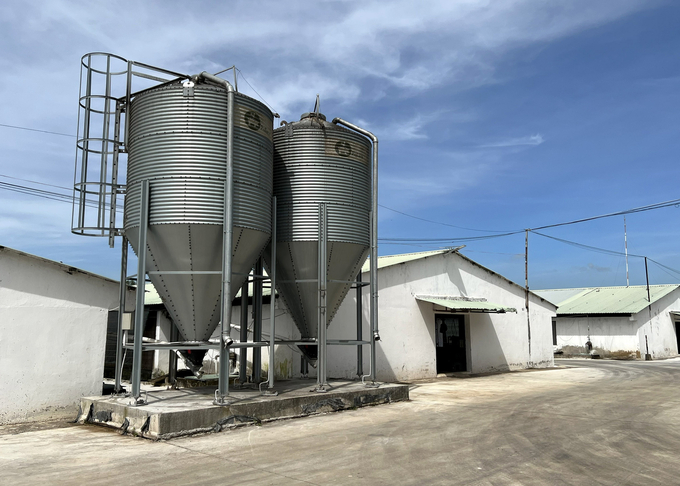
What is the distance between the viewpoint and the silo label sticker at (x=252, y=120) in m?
11.5

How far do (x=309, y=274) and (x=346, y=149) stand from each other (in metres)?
3.28

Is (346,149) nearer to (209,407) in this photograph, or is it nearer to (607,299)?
(209,407)

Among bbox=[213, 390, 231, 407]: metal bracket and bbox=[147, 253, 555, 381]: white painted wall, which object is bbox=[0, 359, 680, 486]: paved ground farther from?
bbox=[147, 253, 555, 381]: white painted wall

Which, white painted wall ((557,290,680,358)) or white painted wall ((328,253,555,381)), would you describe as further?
white painted wall ((557,290,680,358))

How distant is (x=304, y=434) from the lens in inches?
385

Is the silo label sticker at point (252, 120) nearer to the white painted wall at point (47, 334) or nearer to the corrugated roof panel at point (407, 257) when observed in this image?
the white painted wall at point (47, 334)

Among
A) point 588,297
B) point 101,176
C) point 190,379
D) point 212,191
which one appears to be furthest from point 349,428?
point 588,297

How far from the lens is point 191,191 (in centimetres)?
1091

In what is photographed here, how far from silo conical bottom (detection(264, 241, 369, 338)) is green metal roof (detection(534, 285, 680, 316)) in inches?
1024

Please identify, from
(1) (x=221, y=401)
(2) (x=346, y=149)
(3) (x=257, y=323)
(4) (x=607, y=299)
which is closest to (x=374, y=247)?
(2) (x=346, y=149)

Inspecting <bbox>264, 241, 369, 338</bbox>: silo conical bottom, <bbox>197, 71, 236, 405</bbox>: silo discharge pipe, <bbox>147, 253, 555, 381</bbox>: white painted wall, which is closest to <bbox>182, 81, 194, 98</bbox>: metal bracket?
<bbox>197, 71, 236, 405</bbox>: silo discharge pipe

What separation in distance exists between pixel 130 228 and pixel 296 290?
423 cm

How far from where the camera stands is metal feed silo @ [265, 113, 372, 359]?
1328cm

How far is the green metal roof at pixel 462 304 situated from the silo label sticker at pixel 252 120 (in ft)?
34.4
